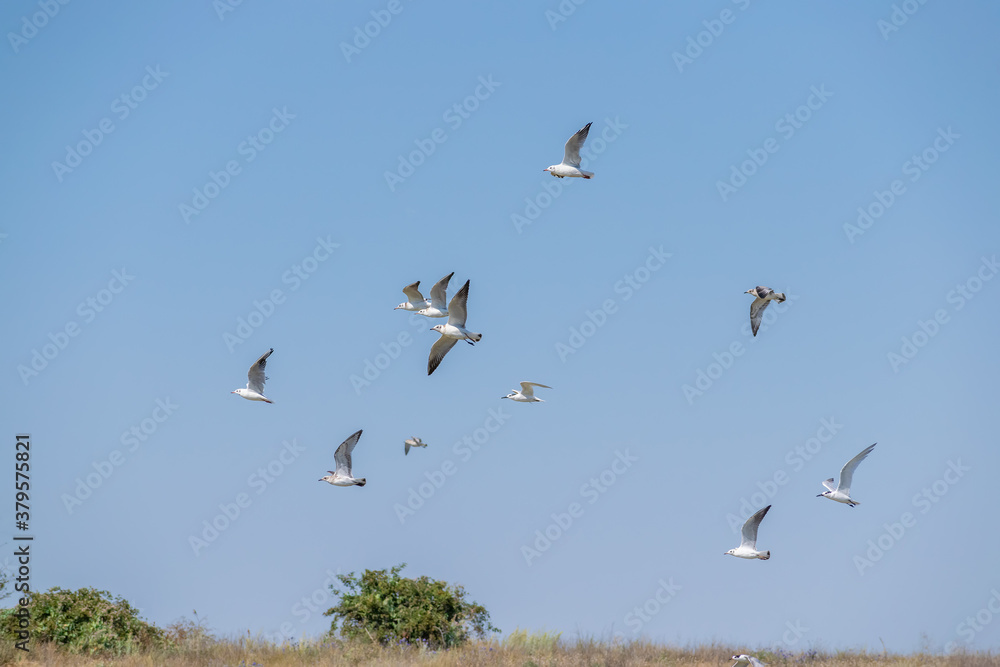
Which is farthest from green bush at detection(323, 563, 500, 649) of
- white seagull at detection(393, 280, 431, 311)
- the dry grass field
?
white seagull at detection(393, 280, 431, 311)

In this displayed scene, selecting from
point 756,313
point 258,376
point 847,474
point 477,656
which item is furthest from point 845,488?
point 258,376

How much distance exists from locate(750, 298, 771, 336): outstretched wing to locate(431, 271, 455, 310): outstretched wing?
6.38 meters

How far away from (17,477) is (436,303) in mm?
8026

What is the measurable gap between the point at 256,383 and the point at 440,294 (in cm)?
404

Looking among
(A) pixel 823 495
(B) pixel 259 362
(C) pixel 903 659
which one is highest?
(B) pixel 259 362

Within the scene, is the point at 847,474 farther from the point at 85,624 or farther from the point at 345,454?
the point at 85,624

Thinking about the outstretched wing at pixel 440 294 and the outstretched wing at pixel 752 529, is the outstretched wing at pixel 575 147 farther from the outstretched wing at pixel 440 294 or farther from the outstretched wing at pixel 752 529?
the outstretched wing at pixel 752 529

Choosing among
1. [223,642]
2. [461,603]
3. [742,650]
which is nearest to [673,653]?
[742,650]

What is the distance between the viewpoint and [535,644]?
2302 cm

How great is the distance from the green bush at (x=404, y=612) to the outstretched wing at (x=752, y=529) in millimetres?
5005

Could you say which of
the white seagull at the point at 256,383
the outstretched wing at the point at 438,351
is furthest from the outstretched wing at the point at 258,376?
the outstretched wing at the point at 438,351

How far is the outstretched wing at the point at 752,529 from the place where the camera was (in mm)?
22984

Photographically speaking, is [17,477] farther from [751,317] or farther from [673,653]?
[751,317]

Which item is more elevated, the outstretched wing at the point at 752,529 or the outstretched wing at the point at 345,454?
the outstretched wing at the point at 345,454
